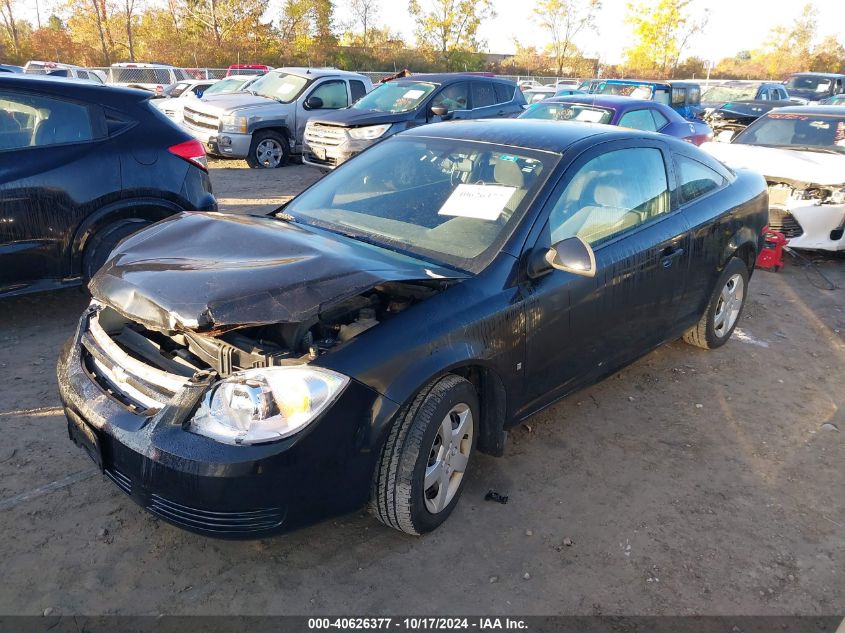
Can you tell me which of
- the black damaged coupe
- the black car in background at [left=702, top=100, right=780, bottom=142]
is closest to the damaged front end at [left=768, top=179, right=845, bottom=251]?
the black damaged coupe

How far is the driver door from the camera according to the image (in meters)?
3.23

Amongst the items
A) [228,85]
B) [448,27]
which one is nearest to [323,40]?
[448,27]

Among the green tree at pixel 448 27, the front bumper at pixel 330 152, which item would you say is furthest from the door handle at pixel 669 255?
the green tree at pixel 448 27

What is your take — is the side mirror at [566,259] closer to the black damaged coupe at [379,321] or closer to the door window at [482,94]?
the black damaged coupe at [379,321]

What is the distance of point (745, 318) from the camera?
5906 mm

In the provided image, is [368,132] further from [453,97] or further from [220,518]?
[220,518]

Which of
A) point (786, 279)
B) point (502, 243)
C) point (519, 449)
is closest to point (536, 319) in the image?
point (502, 243)

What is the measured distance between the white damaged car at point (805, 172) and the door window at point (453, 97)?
4389mm

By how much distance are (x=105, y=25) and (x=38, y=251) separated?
4034cm

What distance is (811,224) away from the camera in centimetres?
715

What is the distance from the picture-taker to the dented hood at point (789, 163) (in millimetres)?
7262

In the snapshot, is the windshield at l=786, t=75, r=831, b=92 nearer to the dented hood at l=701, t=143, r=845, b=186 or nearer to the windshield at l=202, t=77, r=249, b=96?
the dented hood at l=701, t=143, r=845, b=186

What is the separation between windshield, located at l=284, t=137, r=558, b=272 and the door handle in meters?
0.98

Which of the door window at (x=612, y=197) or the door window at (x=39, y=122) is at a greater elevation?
the door window at (x=39, y=122)
